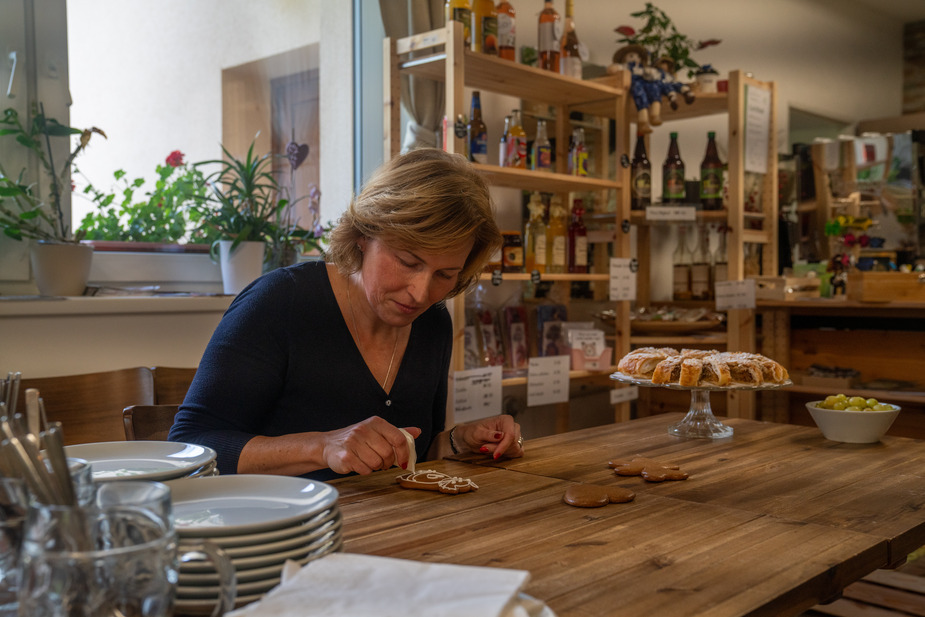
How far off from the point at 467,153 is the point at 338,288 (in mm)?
1258

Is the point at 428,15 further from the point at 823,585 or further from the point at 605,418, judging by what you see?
the point at 823,585

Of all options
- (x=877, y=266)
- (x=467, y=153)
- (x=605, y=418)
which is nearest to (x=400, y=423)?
(x=467, y=153)

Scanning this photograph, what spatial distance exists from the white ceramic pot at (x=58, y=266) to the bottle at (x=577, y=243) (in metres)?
1.82

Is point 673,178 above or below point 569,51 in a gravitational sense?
below

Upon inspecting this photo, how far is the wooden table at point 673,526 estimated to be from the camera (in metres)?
0.86

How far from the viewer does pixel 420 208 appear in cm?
154

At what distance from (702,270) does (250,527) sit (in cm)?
359

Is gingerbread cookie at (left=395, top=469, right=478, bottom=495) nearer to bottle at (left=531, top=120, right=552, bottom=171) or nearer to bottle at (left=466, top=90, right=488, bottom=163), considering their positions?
bottle at (left=466, top=90, right=488, bottom=163)

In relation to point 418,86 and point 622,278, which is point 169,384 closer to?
point 418,86

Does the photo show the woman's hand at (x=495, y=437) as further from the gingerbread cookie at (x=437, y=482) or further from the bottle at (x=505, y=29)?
the bottle at (x=505, y=29)

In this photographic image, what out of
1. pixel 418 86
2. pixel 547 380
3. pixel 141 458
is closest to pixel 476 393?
pixel 547 380

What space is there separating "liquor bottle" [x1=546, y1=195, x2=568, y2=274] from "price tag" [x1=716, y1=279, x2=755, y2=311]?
840 millimetres

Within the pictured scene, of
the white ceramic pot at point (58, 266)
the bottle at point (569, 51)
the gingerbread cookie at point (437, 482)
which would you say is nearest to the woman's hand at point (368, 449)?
the gingerbread cookie at point (437, 482)

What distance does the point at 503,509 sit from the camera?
1167 mm
